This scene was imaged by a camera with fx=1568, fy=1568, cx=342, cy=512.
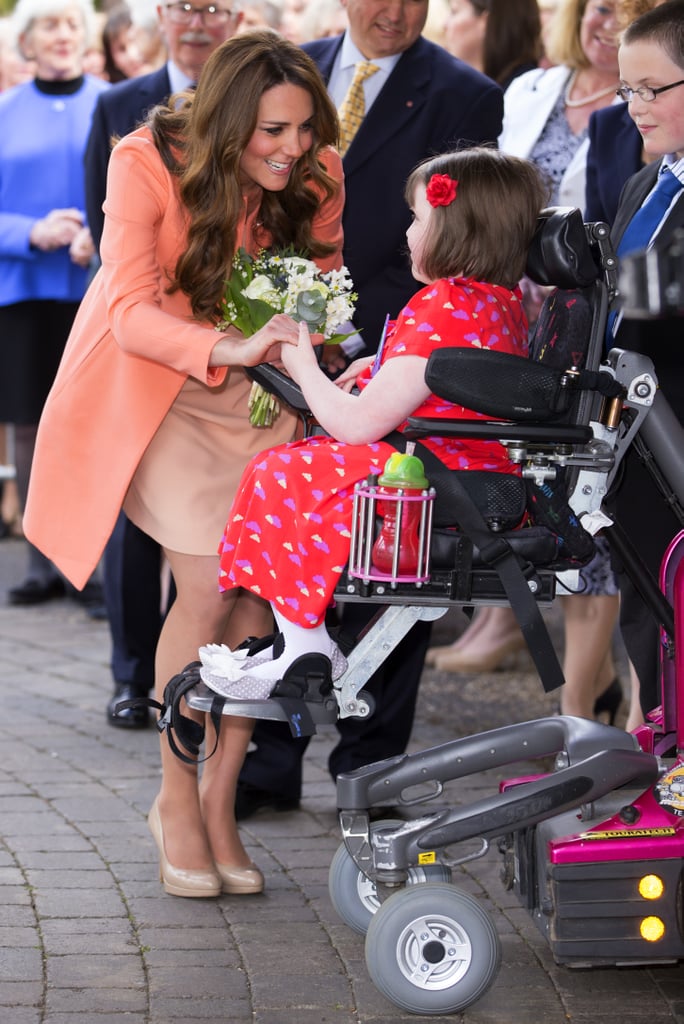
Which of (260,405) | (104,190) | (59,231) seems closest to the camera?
(260,405)

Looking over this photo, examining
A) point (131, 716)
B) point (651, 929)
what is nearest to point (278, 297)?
point (651, 929)

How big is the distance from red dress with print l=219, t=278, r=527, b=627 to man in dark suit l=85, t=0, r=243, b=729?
6.25ft

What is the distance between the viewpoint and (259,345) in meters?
3.36

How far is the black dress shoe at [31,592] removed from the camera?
719 centimetres

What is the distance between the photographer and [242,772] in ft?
14.4

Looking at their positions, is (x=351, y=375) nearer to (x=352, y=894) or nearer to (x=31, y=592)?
(x=352, y=894)

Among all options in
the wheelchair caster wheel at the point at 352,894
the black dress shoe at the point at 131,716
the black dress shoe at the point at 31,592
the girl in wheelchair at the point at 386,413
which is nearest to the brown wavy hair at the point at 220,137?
the girl in wheelchair at the point at 386,413

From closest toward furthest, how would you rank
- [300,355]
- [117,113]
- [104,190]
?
[300,355] < [117,113] < [104,190]

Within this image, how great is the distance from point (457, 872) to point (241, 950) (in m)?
0.75

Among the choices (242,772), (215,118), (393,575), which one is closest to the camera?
(393,575)

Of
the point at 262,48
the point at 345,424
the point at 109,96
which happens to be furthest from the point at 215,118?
the point at 109,96

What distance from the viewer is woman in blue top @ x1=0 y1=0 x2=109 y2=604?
21.6 feet

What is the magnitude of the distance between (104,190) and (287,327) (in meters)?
2.07

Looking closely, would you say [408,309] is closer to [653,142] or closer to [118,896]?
[653,142]
